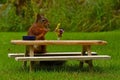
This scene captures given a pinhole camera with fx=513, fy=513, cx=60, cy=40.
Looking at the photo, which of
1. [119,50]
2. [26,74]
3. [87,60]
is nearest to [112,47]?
[119,50]

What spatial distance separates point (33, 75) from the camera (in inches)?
371

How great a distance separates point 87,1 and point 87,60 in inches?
523

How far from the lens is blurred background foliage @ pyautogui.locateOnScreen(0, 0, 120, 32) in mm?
23703

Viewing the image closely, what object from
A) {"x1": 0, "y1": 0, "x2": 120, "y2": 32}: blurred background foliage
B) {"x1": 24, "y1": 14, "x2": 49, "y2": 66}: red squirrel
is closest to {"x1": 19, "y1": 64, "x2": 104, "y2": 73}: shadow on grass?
{"x1": 24, "y1": 14, "x2": 49, "y2": 66}: red squirrel

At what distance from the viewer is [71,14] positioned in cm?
2469

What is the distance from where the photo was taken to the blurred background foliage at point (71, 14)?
2370 cm

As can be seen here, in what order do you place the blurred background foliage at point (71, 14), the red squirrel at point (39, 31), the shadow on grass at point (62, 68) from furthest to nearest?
the blurred background foliage at point (71, 14)
the red squirrel at point (39, 31)
the shadow on grass at point (62, 68)

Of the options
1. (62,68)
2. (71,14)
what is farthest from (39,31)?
(71,14)

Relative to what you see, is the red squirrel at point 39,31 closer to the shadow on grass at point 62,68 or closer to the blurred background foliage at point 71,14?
the shadow on grass at point 62,68

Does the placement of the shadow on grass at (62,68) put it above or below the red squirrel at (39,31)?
below

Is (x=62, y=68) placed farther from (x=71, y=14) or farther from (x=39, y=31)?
(x=71, y=14)

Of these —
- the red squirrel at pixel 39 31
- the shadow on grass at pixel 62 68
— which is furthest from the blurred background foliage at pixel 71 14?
the red squirrel at pixel 39 31

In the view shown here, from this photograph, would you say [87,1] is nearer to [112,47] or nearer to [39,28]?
[112,47]

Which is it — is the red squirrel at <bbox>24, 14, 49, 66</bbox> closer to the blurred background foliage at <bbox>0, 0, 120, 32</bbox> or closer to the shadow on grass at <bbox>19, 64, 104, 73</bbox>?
the shadow on grass at <bbox>19, 64, 104, 73</bbox>
